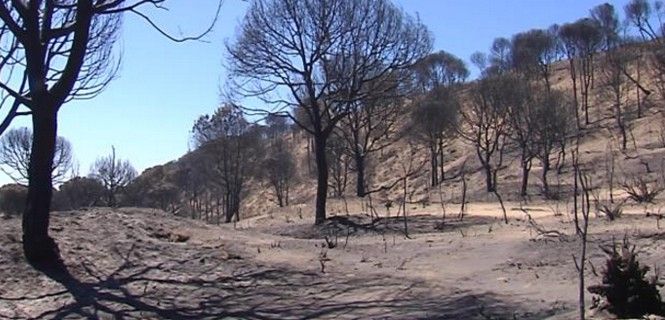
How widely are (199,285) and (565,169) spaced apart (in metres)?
41.8

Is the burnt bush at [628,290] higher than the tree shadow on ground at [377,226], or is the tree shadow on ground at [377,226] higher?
the tree shadow on ground at [377,226]

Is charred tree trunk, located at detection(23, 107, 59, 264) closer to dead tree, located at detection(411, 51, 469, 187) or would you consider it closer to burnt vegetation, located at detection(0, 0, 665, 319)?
burnt vegetation, located at detection(0, 0, 665, 319)

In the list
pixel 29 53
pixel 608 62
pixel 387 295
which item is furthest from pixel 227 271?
pixel 608 62

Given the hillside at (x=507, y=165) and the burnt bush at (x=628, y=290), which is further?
the hillside at (x=507, y=165)

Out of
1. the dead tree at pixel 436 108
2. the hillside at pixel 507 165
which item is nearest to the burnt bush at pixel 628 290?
the hillside at pixel 507 165

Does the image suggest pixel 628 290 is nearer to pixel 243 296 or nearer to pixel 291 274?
pixel 243 296

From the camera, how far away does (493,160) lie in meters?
60.0

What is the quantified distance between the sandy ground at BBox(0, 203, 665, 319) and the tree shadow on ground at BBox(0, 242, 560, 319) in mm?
14

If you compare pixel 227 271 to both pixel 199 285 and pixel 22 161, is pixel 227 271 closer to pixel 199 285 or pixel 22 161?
pixel 199 285

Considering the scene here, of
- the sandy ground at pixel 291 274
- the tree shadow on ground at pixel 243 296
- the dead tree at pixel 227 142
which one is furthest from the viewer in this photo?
the dead tree at pixel 227 142

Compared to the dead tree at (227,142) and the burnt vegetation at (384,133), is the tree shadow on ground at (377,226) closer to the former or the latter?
the burnt vegetation at (384,133)

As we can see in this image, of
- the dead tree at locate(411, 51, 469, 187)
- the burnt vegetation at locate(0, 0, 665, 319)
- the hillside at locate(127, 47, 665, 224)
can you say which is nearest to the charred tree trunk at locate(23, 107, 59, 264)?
the burnt vegetation at locate(0, 0, 665, 319)

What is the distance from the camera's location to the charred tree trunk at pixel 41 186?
9.48 meters

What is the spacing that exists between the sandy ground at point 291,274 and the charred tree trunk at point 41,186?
0.31 meters
